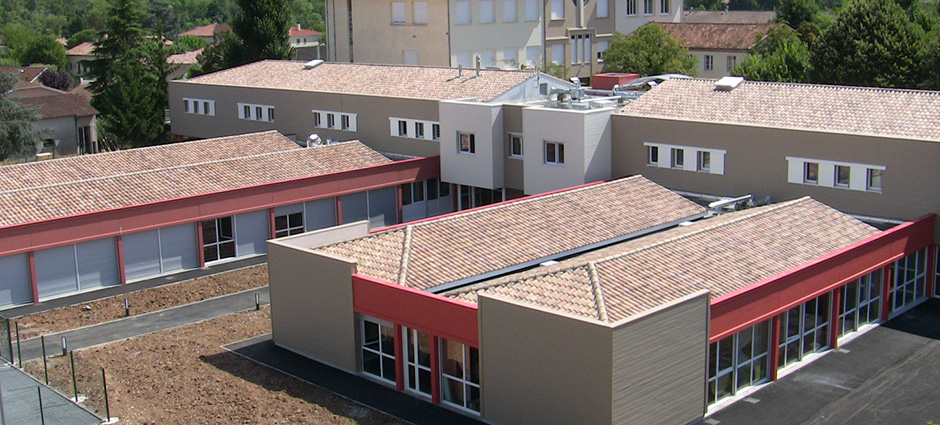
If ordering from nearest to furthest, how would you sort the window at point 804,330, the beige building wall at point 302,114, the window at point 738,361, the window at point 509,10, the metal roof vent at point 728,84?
the window at point 738,361
the window at point 804,330
the metal roof vent at point 728,84
the beige building wall at point 302,114
the window at point 509,10

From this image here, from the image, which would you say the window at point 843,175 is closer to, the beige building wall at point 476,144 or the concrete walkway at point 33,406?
the beige building wall at point 476,144

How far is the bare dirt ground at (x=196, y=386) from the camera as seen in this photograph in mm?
24922

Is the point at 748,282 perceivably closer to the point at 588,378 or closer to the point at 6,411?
the point at 588,378

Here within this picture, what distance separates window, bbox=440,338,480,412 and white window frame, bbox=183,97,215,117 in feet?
116

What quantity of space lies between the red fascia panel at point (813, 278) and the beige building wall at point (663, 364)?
853mm

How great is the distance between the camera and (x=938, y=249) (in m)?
32.9

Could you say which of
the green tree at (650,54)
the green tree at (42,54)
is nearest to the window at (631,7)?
the green tree at (650,54)

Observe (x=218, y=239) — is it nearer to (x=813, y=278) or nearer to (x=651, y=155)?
(x=651, y=155)

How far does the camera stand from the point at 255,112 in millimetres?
53844

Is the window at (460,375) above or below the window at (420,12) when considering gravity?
below

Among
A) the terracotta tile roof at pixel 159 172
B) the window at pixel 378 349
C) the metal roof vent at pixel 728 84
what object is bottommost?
the window at pixel 378 349

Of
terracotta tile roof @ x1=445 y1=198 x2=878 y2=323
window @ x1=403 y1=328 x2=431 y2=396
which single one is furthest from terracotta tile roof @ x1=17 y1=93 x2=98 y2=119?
terracotta tile roof @ x1=445 y1=198 x2=878 y2=323

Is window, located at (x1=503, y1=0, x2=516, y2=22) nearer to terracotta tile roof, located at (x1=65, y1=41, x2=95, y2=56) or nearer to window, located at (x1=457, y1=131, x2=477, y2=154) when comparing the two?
window, located at (x1=457, y1=131, x2=477, y2=154)

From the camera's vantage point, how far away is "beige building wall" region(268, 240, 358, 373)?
27.4 meters
